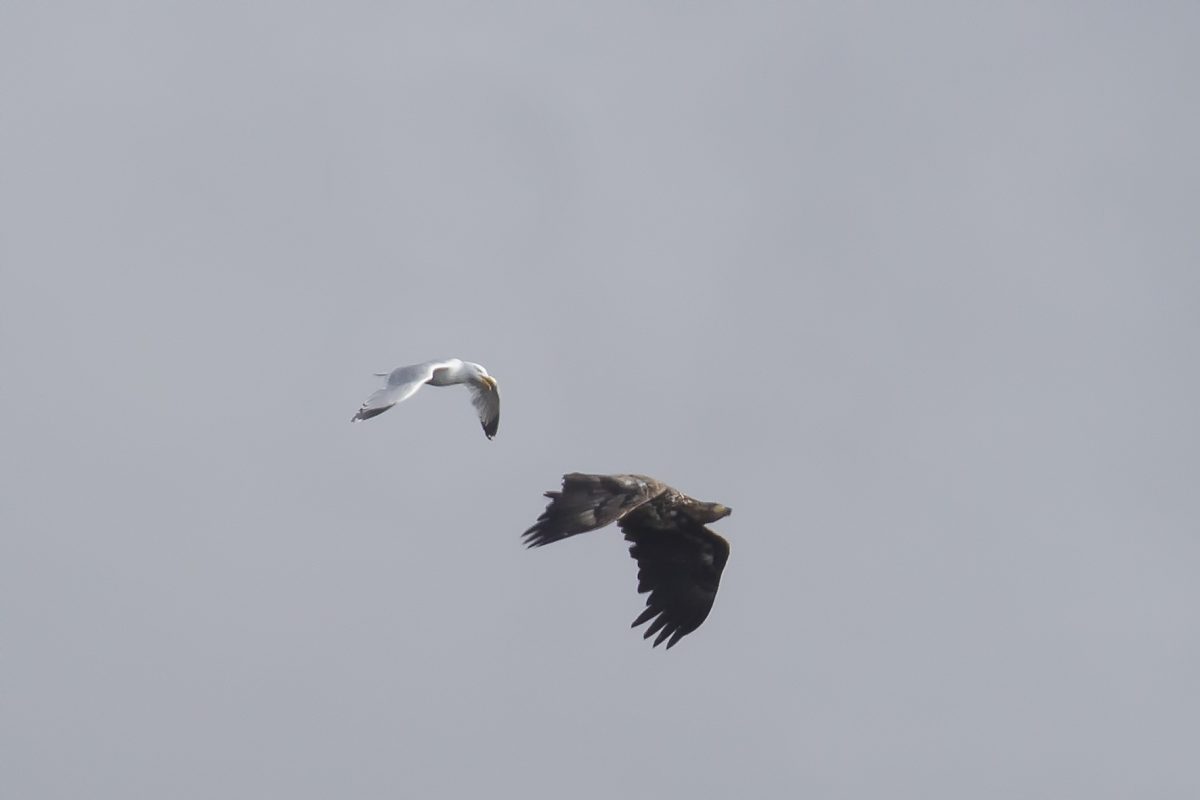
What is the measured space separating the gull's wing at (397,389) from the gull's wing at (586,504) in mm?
4422

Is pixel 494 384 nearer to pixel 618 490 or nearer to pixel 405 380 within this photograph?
pixel 405 380

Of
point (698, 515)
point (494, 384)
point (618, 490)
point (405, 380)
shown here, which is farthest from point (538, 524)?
point (494, 384)

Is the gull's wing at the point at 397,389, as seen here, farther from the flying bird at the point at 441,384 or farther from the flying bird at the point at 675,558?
the flying bird at the point at 675,558

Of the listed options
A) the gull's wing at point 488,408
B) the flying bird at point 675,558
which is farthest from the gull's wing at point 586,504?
the gull's wing at point 488,408

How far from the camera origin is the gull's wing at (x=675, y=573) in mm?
27500

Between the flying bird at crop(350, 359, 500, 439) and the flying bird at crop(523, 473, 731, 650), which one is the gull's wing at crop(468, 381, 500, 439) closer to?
the flying bird at crop(350, 359, 500, 439)

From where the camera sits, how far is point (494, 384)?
33.2 metres

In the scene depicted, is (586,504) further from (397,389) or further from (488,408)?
Answer: (488,408)

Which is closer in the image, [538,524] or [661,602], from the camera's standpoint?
[538,524]

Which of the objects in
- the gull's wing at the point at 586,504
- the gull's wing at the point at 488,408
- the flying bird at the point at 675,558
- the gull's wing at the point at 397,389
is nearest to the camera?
the gull's wing at the point at 586,504

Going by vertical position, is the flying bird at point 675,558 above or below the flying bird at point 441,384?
below

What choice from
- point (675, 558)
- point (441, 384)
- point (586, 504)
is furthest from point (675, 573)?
point (441, 384)

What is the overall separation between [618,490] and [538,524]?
4.46 ft

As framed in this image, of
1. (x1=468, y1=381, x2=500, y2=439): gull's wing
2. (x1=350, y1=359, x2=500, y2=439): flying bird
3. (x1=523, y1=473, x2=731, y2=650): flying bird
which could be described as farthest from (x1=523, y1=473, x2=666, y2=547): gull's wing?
(x1=468, y1=381, x2=500, y2=439): gull's wing
